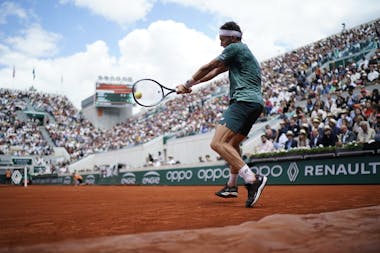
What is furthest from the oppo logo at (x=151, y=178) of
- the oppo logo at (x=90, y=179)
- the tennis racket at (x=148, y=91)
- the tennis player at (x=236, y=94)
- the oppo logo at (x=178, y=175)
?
the tennis player at (x=236, y=94)

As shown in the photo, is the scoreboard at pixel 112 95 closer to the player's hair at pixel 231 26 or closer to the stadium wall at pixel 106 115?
the stadium wall at pixel 106 115

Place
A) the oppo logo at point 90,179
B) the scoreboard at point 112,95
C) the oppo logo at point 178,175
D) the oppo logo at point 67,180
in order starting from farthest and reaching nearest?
the scoreboard at point 112,95 < the oppo logo at point 67,180 < the oppo logo at point 90,179 < the oppo logo at point 178,175

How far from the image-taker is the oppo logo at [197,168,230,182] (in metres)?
14.3

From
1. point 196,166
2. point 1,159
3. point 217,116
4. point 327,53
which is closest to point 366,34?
point 327,53

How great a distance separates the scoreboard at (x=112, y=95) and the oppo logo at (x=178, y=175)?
95.6 feet

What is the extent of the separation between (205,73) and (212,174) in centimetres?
1057

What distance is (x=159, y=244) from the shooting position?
2.08 m

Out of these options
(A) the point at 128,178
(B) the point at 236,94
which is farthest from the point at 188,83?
(A) the point at 128,178

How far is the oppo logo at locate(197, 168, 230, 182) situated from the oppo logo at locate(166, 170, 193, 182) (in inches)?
30.5

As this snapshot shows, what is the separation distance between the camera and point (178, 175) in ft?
56.1

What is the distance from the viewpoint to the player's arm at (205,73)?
4602 millimetres

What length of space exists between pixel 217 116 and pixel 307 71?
5996 mm

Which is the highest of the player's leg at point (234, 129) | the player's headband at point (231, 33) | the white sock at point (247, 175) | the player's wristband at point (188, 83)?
the player's headband at point (231, 33)

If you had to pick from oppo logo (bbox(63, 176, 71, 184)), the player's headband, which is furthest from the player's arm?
oppo logo (bbox(63, 176, 71, 184))
